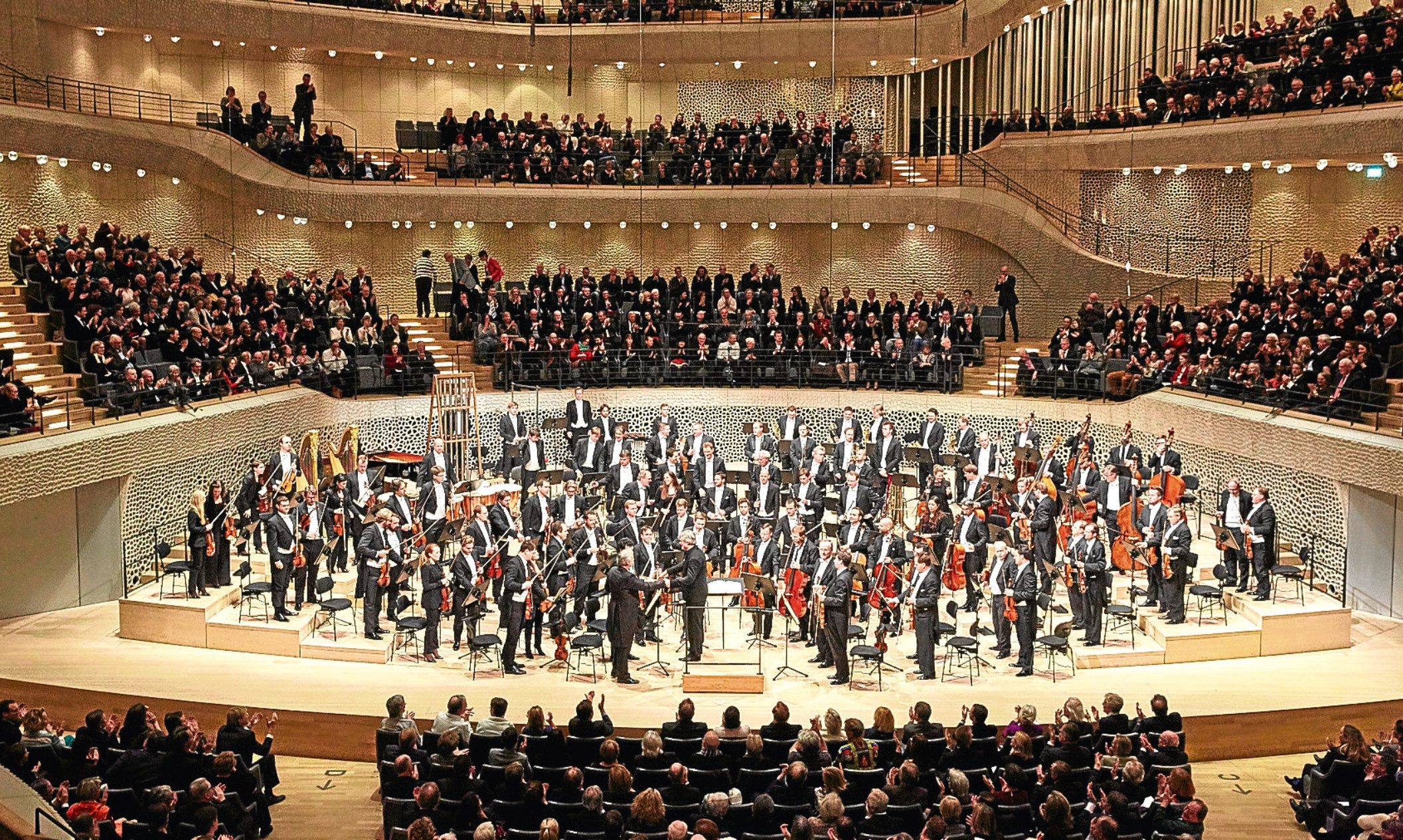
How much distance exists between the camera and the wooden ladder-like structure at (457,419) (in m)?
20.8

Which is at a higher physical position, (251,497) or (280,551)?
(251,497)

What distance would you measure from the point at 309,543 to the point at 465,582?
2.43 m

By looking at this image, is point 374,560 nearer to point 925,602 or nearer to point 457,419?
point 925,602

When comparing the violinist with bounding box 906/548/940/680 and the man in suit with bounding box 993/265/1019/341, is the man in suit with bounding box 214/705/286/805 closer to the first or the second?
the violinist with bounding box 906/548/940/680

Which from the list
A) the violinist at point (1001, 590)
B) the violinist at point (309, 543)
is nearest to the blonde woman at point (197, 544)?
the violinist at point (309, 543)

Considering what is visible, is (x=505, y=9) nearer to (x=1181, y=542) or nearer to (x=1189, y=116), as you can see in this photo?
(x=1189, y=116)

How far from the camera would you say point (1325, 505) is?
17969 millimetres

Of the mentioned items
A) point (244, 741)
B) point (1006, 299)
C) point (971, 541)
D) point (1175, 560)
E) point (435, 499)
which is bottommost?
point (244, 741)

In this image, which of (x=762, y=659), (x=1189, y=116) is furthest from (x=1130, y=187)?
(x=762, y=659)

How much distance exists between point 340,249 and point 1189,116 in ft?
54.0

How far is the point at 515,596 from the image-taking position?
14695 mm

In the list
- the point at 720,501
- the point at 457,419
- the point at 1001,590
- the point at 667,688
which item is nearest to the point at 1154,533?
the point at 1001,590

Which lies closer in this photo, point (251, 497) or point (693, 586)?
point (693, 586)

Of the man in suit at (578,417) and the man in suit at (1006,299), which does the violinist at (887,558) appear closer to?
the man in suit at (578,417)
